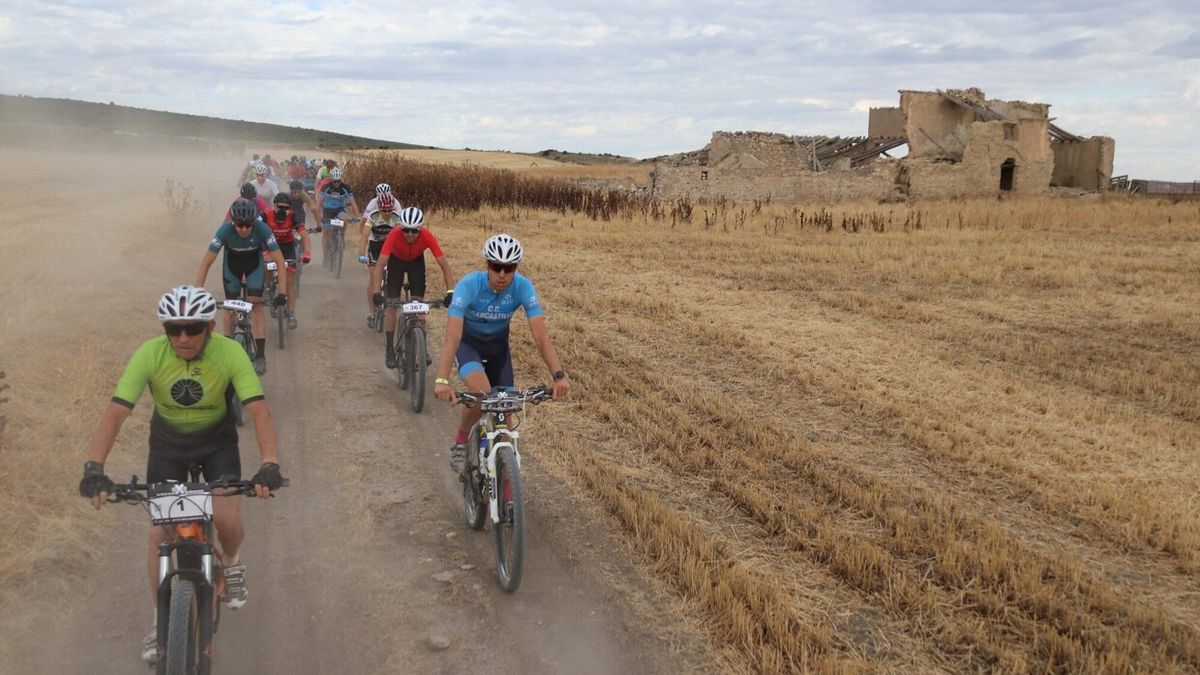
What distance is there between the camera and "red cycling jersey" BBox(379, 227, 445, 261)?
10.5 m

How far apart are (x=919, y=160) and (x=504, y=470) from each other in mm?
36661

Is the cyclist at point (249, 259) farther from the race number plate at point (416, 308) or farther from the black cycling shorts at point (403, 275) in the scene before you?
the race number plate at point (416, 308)

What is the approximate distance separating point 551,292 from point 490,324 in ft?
33.0

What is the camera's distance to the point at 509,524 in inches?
224

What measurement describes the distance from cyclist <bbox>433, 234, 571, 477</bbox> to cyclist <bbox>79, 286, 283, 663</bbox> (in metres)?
1.52

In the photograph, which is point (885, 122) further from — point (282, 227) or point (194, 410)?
point (194, 410)

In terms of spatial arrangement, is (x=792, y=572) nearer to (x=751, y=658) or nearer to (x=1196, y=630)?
(x=751, y=658)

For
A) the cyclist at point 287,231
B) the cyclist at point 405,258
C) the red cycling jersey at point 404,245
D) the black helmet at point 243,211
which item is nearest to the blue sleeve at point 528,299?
the cyclist at point 405,258

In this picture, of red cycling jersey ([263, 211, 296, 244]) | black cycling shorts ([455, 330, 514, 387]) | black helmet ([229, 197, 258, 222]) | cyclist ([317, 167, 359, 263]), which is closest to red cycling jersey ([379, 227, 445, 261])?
black helmet ([229, 197, 258, 222])

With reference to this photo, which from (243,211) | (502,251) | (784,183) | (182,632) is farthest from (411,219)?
(784,183)

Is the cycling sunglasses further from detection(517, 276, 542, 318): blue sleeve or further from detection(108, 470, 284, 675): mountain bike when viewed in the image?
detection(517, 276, 542, 318): blue sleeve

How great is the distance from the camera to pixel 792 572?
19.7 ft

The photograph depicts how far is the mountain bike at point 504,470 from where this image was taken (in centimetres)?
556

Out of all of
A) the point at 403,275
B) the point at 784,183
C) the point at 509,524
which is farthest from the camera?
the point at 784,183
